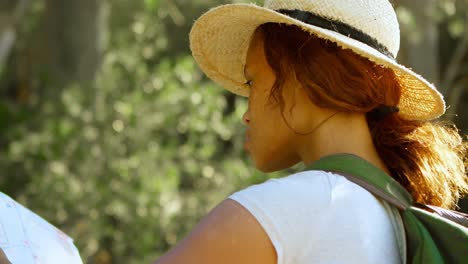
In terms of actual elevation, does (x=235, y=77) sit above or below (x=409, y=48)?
above

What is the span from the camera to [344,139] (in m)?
1.90

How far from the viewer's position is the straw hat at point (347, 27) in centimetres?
191

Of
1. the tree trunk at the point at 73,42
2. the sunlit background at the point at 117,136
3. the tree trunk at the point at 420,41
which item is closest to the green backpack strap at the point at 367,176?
the sunlit background at the point at 117,136

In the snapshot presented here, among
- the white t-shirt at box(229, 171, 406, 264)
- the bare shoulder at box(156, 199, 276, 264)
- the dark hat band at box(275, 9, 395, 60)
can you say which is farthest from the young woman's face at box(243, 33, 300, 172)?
the bare shoulder at box(156, 199, 276, 264)

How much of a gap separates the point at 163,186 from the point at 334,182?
Answer: 19.3 feet

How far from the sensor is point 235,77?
2.51 m

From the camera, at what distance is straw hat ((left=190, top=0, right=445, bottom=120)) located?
191 centimetres

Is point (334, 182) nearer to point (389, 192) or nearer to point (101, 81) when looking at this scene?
point (389, 192)

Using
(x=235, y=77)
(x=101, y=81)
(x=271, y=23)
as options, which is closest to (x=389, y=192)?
(x=271, y=23)

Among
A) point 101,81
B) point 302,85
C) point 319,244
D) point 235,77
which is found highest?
point 302,85

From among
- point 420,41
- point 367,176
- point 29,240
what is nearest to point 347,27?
point 367,176

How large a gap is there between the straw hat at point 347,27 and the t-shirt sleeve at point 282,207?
13.8 inches

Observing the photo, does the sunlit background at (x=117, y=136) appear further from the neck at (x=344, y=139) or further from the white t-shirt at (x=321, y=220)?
the white t-shirt at (x=321, y=220)

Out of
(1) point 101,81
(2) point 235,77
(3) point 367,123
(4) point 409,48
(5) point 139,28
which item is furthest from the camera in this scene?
A: (5) point 139,28
